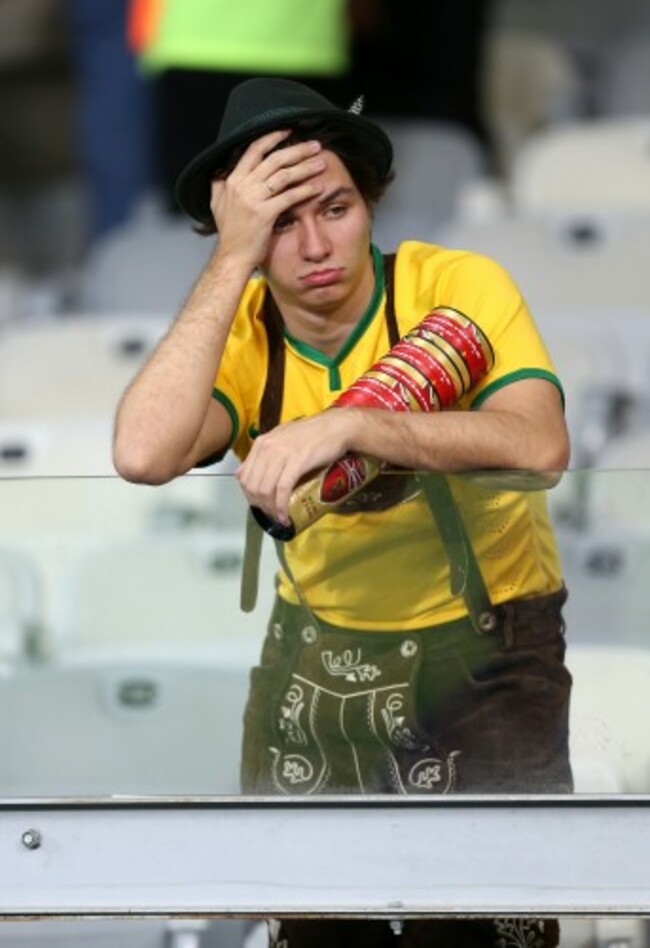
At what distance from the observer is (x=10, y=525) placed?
2.85 meters

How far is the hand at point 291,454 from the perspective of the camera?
8.56ft

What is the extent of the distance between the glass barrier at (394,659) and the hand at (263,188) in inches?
10.3

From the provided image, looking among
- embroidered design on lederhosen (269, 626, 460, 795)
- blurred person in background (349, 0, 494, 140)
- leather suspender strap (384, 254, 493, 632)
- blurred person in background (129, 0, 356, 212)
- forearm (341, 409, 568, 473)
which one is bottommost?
embroidered design on lederhosen (269, 626, 460, 795)

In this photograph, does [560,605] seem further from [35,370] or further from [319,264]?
[35,370]

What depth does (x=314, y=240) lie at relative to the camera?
9.15 feet

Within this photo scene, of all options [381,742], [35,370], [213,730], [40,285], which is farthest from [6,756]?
[40,285]

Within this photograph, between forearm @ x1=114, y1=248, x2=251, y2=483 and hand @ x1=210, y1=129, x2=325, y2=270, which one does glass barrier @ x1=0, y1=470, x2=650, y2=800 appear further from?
hand @ x1=210, y1=129, x2=325, y2=270

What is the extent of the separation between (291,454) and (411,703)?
317 mm

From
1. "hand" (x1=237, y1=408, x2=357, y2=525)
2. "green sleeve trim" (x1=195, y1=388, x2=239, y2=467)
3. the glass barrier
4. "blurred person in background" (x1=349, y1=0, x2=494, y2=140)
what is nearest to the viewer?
"hand" (x1=237, y1=408, x2=357, y2=525)

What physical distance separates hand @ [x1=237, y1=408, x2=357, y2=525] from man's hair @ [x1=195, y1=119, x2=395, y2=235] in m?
0.33

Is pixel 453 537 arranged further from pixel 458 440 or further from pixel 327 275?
pixel 327 275

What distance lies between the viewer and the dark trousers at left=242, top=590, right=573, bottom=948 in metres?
2.72

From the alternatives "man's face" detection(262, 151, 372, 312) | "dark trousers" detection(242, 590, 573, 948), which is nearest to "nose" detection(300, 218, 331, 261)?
"man's face" detection(262, 151, 372, 312)

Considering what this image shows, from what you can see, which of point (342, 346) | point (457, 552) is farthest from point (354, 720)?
point (342, 346)
